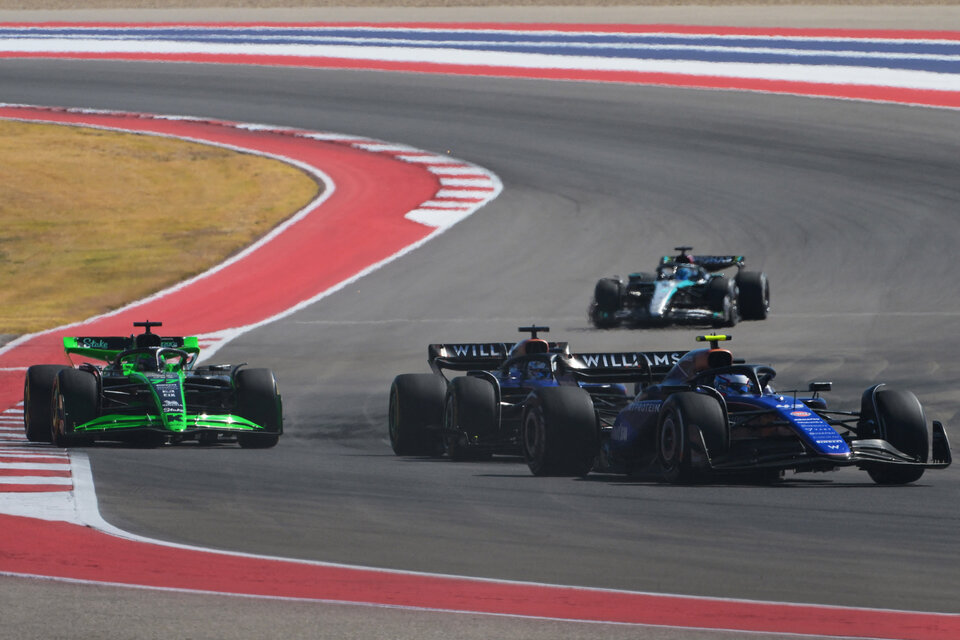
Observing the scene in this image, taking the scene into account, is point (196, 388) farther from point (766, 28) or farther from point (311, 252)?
point (766, 28)

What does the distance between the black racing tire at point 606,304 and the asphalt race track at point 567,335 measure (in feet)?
1.09

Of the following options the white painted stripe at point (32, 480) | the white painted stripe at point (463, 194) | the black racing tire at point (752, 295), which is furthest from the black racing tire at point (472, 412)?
the white painted stripe at point (463, 194)

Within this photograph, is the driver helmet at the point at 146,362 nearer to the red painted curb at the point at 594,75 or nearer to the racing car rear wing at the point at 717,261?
the racing car rear wing at the point at 717,261

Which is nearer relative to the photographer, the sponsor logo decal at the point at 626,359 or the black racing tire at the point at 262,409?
the sponsor logo decal at the point at 626,359

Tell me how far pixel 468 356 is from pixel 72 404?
11.9 feet

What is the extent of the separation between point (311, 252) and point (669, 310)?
24.1 feet

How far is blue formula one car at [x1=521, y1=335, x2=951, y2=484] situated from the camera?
11.8 metres

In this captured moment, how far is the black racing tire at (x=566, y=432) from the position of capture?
41.7 feet

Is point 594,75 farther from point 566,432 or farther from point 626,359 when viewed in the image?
point 566,432

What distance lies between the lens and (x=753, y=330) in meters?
21.7

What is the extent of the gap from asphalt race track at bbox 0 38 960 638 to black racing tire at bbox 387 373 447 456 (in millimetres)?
350

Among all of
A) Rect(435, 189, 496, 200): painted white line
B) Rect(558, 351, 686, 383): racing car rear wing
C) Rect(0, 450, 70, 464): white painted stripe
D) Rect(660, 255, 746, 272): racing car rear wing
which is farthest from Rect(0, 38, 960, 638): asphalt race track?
Rect(558, 351, 686, 383): racing car rear wing

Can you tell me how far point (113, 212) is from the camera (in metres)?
32.5

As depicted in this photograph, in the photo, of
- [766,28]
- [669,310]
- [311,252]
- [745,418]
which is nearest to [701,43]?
[766,28]
